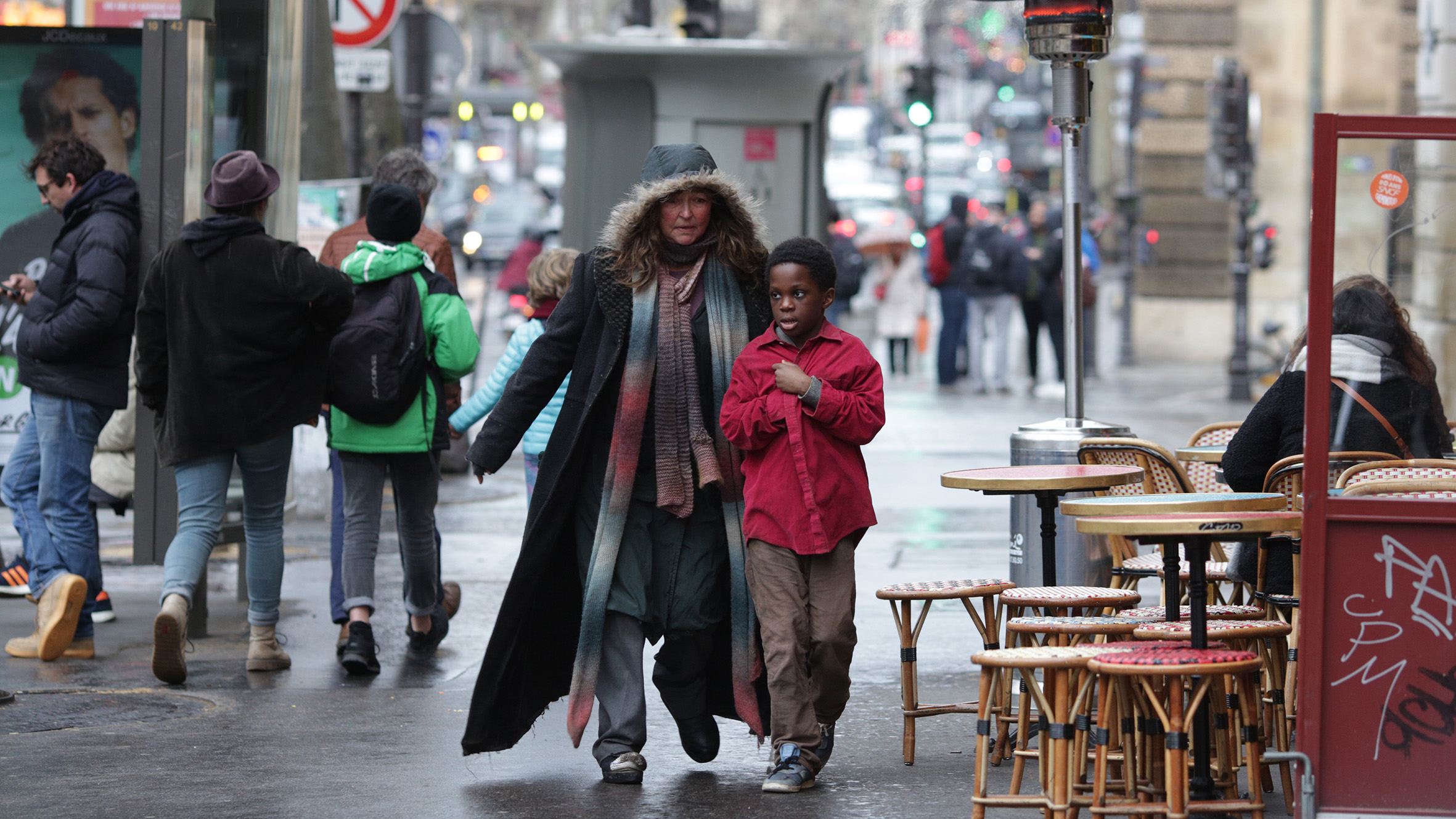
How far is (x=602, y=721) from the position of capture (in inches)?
230

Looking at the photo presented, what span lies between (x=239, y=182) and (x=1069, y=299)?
3.10 m

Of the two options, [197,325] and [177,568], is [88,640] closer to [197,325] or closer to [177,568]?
[177,568]

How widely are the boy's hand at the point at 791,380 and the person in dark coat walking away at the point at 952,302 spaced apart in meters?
14.6

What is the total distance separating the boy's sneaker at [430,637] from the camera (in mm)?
7797

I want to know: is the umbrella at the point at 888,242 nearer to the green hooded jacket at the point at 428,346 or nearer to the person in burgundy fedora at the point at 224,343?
the green hooded jacket at the point at 428,346

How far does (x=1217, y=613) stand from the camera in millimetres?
5598

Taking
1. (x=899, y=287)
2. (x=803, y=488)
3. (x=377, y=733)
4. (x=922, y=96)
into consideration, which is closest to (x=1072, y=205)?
(x=803, y=488)

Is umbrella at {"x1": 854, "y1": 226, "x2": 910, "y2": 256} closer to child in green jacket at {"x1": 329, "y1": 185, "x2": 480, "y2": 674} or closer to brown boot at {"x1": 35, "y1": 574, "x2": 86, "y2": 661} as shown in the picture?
child in green jacket at {"x1": 329, "y1": 185, "x2": 480, "y2": 674}

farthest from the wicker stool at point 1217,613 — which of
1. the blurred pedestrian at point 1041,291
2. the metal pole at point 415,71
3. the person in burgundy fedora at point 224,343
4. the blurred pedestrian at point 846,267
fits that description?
the blurred pedestrian at point 846,267

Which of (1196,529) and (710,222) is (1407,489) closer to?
(1196,529)

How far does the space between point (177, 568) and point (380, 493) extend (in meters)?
0.82

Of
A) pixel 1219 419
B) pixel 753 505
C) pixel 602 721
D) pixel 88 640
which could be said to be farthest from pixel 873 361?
pixel 1219 419

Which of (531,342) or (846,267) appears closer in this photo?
(531,342)

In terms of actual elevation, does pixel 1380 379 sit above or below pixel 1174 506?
above
